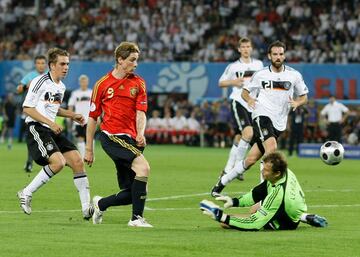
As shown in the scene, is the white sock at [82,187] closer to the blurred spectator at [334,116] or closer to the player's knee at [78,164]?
the player's knee at [78,164]

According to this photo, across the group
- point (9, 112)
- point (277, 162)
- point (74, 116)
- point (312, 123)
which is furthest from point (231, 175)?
point (9, 112)

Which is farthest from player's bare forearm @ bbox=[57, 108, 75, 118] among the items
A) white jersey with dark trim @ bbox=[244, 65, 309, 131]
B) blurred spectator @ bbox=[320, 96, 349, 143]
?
blurred spectator @ bbox=[320, 96, 349, 143]

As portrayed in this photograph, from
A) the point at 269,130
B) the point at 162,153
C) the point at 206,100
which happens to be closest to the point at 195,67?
the point at 206,100

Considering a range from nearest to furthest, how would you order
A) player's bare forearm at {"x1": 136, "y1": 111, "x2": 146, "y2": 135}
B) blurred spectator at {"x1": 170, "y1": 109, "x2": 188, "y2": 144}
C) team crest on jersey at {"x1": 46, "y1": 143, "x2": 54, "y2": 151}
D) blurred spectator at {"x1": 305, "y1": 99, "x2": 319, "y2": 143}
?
player's bare forearm at {"x1": 136, "y1": 111, "x2": 146, "y2": 135} < team crest on jersey at {"x1": 46, "y1": 143, "x2": 54, "y2": 151} < blurred spectator at {"x1": 305, "y1": 99, "x2": 319, "y2": 143} < blurred spectator at {"x1": 170, "y1": 109, "x2": 188, "y2": 144}

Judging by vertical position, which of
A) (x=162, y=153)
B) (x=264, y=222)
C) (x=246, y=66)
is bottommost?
(x=162, y=153)

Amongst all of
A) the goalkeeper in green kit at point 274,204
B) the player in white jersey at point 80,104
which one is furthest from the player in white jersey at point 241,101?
the goalkeeper in green kit at point 274,204

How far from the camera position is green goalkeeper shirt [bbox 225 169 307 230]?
43.9ft

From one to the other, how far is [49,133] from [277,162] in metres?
4.22

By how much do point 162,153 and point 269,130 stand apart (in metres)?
20.0

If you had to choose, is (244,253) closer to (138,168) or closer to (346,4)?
(138,168)

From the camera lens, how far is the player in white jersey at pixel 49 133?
15.9 meters

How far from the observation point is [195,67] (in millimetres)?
47031

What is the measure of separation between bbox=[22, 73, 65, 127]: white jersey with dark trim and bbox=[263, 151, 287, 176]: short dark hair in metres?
4.19

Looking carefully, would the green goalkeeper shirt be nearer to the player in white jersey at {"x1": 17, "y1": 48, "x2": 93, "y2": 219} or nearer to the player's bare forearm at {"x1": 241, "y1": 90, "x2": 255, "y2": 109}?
the player in white jersey at {"x1": 17, "y1": 48, "x2": 93, "y2": 219}
